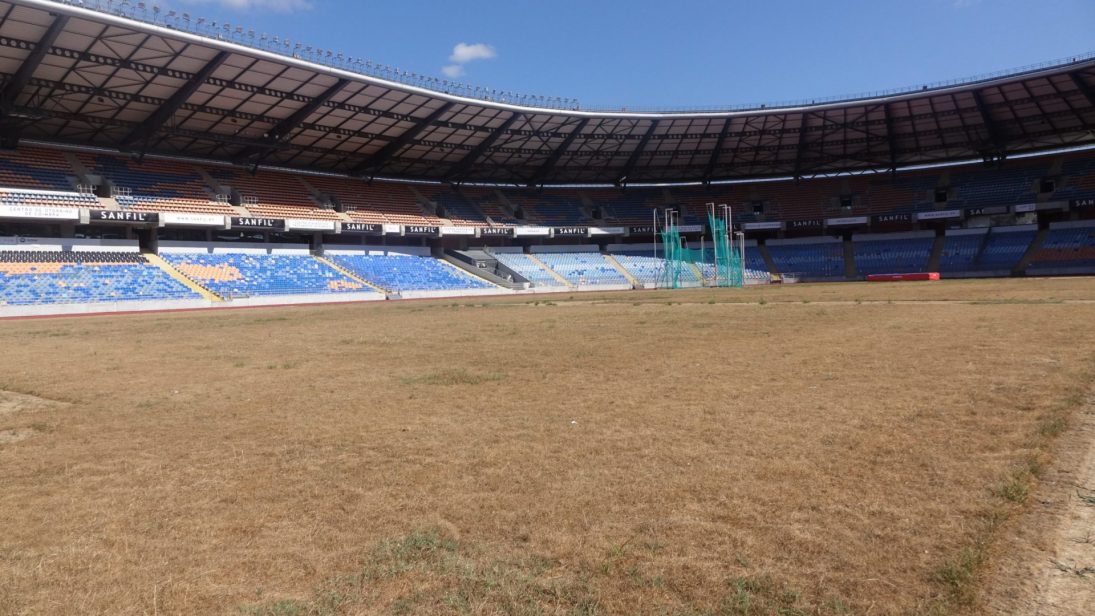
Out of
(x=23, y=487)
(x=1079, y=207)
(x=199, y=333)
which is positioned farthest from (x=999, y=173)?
(x=23, y=487)

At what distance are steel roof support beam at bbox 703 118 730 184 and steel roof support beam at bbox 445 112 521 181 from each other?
20857mm

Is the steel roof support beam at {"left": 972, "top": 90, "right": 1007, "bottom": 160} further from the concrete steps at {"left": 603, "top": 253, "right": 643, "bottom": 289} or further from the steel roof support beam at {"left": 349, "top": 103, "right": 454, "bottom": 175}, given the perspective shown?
the steel roof support beam at {"left": 349, "top": 103, "right": 454, "bottom": 175}

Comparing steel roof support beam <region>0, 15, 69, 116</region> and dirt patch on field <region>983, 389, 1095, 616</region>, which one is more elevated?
steel roof support beam <region>0, 15, 69, 116</region>

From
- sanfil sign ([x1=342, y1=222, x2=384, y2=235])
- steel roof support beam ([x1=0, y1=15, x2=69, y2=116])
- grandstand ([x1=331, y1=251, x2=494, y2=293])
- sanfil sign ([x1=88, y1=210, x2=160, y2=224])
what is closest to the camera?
steel roof support beam ([x1=0, y1=15, x2=69, y2=116])

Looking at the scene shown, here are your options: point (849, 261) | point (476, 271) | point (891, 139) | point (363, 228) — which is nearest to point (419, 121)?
point (363, 228)

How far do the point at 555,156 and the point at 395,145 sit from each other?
56.7ft

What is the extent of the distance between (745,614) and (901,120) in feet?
215

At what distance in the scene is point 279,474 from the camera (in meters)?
5.86

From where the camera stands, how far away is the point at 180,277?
4344 cm

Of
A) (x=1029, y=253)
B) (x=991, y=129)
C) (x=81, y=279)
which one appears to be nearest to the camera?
(x=81, y=279)

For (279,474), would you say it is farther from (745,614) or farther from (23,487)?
(745,614)

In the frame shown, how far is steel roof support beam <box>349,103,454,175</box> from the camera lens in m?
50.2

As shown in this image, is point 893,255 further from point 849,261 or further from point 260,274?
point 260,274

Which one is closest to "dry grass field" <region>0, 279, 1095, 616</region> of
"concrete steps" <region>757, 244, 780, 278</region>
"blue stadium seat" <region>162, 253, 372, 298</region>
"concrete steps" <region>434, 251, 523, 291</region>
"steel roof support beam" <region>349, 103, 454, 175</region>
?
"blue stadium seat" <region>162, 253, 372, 298</region>
